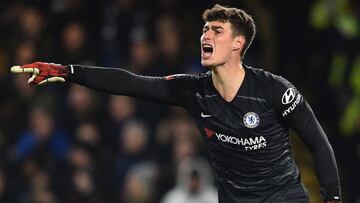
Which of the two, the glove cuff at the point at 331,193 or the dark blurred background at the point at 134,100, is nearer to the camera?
the glove cuff at the point at 331,193

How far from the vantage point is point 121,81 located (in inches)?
208

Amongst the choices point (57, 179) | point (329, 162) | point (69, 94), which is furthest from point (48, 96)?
point (329, 162)

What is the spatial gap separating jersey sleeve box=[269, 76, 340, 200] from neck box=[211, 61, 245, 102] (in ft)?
0.74

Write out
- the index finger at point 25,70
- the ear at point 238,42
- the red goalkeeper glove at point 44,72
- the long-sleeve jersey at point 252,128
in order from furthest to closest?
1. the ear at point 238,42
2. the long-sleeve jersey at point 252,128
3. the red goalkeeper glove at point 44,72
4. the index finger at point 25,70

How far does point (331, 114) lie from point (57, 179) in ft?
8.80

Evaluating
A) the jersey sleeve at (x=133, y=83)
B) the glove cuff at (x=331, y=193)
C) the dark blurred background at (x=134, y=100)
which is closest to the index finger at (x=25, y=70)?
the jersey sleeve at (x=133, y=83)

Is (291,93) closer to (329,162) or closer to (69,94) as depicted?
(329,162)

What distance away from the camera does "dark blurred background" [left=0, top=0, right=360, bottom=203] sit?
862cm

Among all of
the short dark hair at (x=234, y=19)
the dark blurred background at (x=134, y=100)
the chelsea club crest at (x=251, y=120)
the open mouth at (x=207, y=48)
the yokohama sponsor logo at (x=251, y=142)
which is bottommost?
the dark blurred background at (x=134, y=100)

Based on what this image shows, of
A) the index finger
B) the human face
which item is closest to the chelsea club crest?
the human face

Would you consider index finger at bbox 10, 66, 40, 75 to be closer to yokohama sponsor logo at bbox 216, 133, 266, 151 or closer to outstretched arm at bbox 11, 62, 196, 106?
outstretched arm at bbox 11, 62, 196, 106

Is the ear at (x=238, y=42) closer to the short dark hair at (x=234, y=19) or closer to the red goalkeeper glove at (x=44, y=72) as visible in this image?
the short dark hair at (x=234, y=19)

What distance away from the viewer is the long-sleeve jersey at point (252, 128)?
5.10 metres

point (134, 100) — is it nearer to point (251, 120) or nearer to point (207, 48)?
point (207, 48)
